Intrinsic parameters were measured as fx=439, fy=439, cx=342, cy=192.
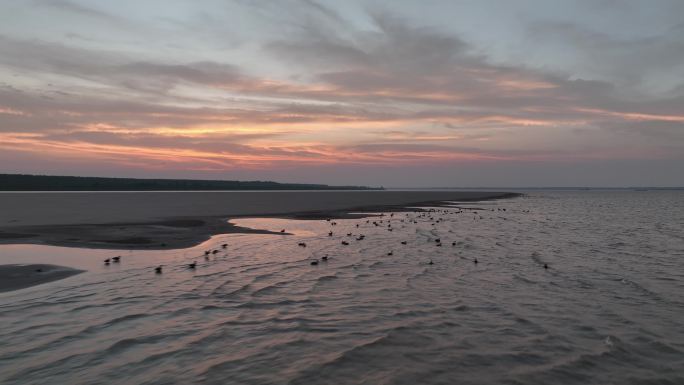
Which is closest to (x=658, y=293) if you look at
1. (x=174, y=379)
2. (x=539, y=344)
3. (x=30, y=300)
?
(x=539, y=344)

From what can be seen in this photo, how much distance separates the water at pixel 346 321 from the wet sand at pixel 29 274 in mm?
1011

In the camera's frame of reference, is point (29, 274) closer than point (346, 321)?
No

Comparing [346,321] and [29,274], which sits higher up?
[29,274]

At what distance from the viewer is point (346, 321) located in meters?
13.8

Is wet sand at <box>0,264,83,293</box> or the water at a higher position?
wet sand at <box>0,264,83,293</box>

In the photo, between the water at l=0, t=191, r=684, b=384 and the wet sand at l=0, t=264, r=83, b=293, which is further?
the wet sand at l=0, t=264, r=83, b=293

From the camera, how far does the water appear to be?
10.1m

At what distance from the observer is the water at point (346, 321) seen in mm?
10125

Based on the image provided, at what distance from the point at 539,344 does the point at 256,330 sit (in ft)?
Answer: 26.0

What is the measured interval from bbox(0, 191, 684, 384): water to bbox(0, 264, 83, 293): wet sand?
1.01m

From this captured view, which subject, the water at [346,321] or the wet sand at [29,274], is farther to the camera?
the wet sand at [29,274]

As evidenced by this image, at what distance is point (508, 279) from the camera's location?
20.0 m

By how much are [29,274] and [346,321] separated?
49.9 ft

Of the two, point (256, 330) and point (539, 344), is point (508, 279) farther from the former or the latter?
point (256, 330)
